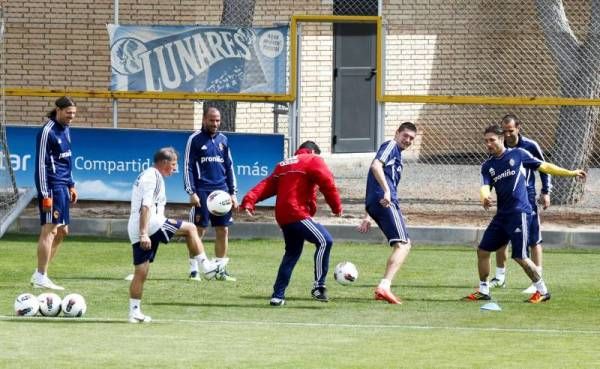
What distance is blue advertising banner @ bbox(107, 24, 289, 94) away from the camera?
20.4 metres

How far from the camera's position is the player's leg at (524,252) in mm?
A: 14484

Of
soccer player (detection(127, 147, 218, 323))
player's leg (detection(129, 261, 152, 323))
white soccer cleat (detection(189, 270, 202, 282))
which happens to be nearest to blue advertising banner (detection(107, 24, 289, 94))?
white soccer cleat (detection(189, 270, 202, 282))

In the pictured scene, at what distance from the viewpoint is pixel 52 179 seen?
15.4 metres

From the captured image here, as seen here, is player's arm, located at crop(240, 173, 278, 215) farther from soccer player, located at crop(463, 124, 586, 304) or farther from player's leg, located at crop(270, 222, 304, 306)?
soccer player, located at crop(463, 124, 586, 304)

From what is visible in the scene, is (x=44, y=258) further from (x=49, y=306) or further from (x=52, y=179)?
(x=49, y=306)

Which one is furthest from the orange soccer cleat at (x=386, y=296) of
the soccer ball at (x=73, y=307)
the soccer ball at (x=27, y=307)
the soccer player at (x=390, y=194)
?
the soccer ball at (x=27, y=307)

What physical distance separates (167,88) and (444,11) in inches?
270

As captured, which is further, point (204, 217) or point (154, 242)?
point (204, 217)

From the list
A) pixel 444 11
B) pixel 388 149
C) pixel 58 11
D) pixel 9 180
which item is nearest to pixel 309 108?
pixel 444 11

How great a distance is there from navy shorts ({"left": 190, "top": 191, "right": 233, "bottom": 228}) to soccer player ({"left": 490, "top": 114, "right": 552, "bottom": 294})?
2990 millimetres

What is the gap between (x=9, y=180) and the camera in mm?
20516

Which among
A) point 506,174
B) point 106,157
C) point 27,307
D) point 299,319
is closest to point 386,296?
point 299,319

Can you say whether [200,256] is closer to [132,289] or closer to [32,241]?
[132,289]

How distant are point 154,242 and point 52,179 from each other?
272 cm
